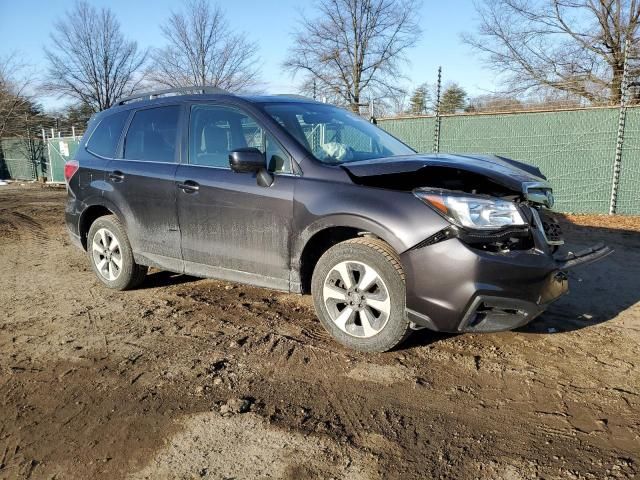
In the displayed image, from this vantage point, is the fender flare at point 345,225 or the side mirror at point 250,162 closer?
the fender flare at point 345,225

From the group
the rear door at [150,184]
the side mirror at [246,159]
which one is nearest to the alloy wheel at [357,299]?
the side mirror at [246,159]

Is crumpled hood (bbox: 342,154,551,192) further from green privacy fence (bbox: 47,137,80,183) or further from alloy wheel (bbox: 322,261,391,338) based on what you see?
green privacy fence (bbox: 47,137,80,183)

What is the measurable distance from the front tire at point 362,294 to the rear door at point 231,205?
16.2 inches

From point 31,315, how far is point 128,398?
2129 millimetres

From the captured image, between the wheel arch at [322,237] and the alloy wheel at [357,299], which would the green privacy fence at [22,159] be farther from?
the alloy wheel at [357,299]

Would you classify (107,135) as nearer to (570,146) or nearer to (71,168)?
(71,168)

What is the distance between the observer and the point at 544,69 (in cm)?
2106

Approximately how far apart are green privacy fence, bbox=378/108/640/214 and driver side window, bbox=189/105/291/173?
29.0ft

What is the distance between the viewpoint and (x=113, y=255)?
513 cm

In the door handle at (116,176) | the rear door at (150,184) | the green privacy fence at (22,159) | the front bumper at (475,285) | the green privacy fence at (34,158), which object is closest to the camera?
the front bumper at (475,285)

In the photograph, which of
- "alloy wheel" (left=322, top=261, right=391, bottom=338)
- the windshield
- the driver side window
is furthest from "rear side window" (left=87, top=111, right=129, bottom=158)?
"alloy wheel" (left=322, top=261, right=391, bottom=338)

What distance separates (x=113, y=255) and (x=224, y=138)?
190cm

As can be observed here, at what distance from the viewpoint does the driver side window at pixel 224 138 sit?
3.89m

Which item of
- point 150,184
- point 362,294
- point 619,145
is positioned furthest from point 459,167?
point 619,145
